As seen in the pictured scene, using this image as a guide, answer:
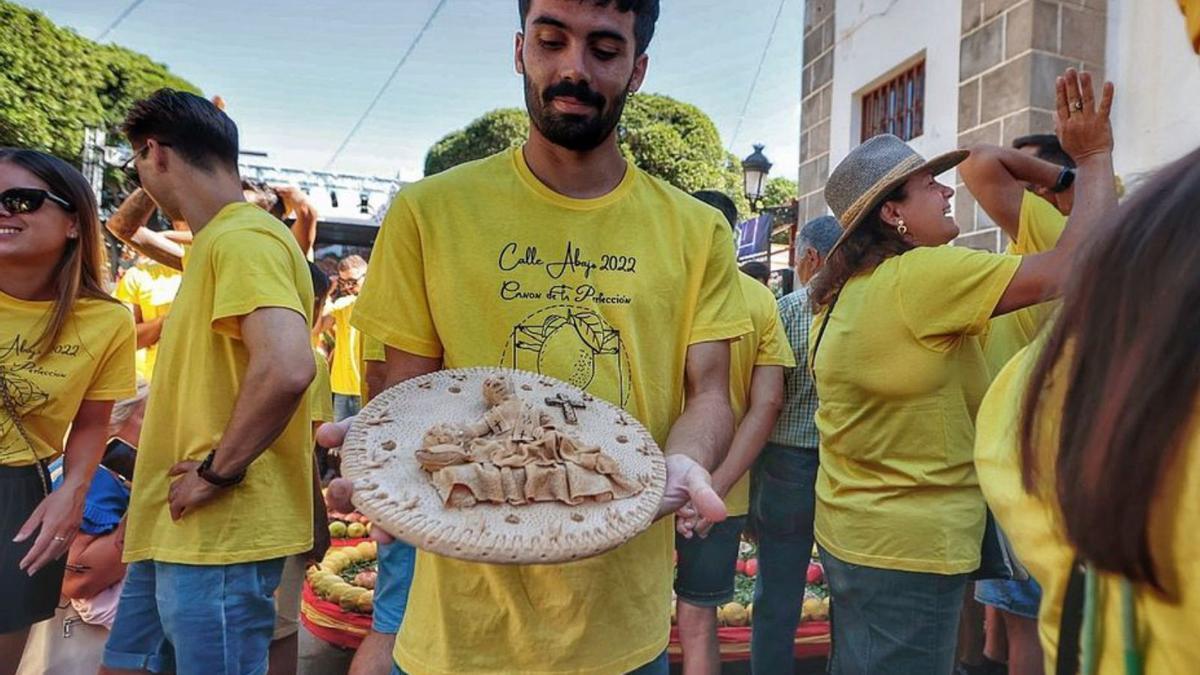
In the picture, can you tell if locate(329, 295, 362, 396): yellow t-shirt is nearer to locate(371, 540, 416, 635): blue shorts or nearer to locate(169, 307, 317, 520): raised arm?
locate(371, 540, 416, 635): blue shorts

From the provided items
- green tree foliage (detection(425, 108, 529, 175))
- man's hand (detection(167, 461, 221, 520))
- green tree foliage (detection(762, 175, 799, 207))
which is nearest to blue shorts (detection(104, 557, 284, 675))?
man's hand (detection(167, 461, 221, 520))

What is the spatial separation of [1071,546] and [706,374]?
0.77 m

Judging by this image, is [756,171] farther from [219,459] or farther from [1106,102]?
[219,459]


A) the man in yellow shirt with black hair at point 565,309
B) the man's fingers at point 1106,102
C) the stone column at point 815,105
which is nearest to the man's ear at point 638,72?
the man in yellow shirt with black hair at point 565,309

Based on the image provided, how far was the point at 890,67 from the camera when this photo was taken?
6043 mm

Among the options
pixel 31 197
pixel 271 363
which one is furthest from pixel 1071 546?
pixel 31 197

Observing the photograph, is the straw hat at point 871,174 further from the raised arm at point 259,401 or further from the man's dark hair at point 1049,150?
the raised arm at point 259,401

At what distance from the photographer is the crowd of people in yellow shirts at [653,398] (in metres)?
0.69

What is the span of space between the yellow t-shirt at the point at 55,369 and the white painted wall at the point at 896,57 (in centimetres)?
517

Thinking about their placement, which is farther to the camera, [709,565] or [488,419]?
[709,565]

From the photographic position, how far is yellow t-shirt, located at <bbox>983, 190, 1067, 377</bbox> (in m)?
2.40

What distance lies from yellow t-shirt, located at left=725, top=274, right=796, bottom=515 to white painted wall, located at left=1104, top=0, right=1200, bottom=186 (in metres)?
2.54

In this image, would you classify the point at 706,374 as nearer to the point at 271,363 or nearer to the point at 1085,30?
the point at 271,363

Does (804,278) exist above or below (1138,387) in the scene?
above
